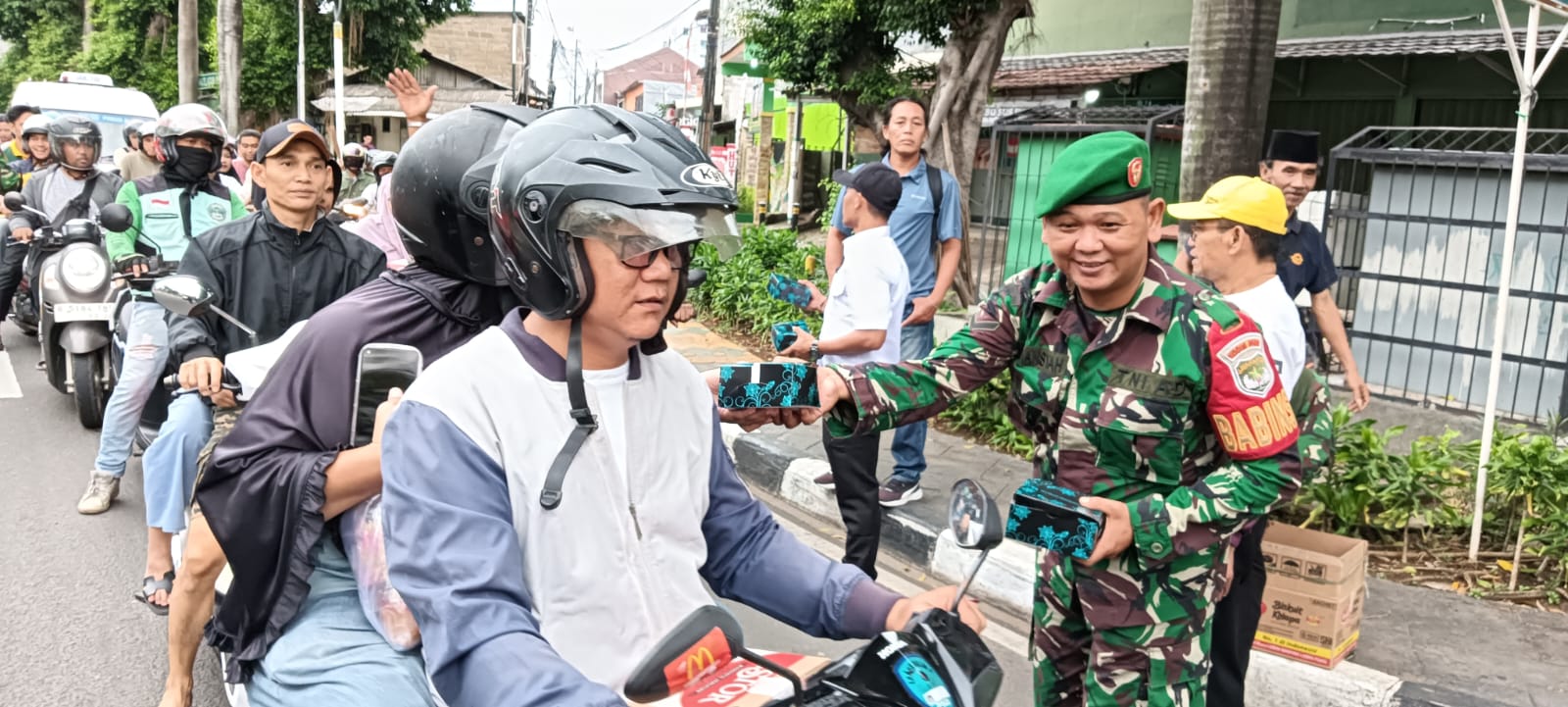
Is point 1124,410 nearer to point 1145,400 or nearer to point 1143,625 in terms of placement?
point 1145,400

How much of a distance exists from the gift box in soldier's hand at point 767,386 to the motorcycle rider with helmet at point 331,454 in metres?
0.52

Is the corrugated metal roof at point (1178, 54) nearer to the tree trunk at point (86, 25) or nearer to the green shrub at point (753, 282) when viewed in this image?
the green shrub at point (753, 282)

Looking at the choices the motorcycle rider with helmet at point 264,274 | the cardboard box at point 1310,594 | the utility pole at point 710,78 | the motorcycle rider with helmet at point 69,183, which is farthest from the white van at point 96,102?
the cardboard box at point 1310,594

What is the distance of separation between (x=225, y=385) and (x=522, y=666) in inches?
84.3

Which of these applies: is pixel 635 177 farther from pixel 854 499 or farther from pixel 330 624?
pixel 854 499

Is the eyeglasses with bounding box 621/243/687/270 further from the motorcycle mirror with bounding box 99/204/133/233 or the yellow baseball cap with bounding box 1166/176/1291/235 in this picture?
the motorcycle mirror with bounding box 99/204/133/233

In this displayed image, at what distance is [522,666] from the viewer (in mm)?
1512

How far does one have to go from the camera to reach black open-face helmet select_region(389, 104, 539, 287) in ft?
7.89

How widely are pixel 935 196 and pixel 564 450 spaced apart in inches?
177

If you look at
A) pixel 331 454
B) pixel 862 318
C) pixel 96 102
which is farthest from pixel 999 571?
pixel 96 102

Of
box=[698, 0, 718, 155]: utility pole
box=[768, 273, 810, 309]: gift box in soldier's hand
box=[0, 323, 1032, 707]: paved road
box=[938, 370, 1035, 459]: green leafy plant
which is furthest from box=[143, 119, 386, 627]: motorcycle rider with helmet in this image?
box=[698, 0, 718, 155]: utility pole

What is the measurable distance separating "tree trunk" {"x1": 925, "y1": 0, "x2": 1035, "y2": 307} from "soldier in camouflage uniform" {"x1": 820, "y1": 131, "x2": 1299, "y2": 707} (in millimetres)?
7705

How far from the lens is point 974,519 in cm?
175

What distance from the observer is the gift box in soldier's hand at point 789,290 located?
12.6 feet
